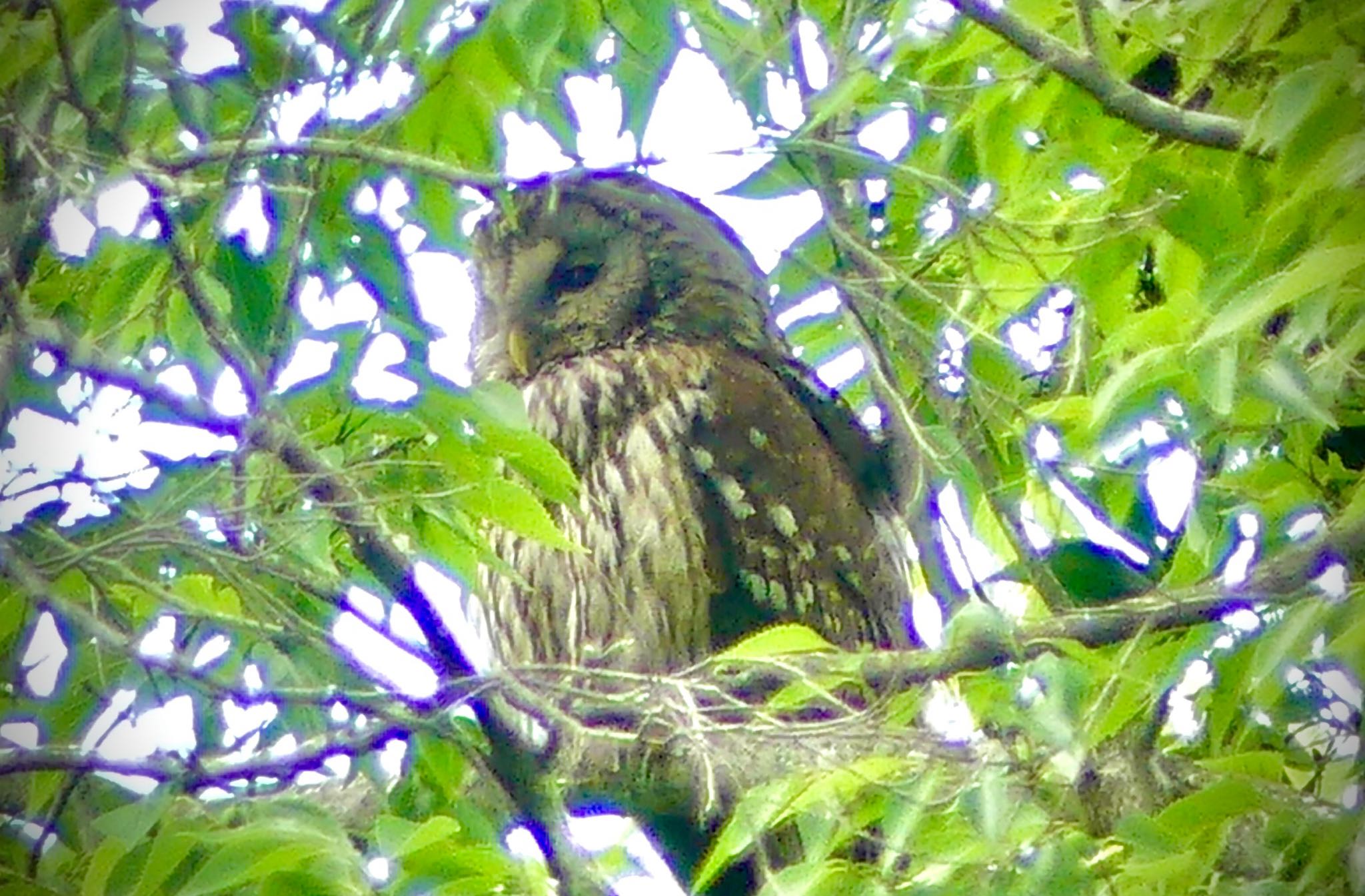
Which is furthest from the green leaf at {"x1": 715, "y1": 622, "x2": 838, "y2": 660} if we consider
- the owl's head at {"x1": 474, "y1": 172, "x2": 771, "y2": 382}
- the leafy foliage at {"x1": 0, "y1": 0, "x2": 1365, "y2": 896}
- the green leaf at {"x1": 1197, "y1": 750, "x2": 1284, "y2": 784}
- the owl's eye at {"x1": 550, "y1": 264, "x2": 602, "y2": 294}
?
the owl's eye at {"x1": 550, "y1": 264, "x2": 602, "y2": 294}

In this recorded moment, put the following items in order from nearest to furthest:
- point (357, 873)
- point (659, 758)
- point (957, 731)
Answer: point (357, 873), point (957, 731), point (659, 758)

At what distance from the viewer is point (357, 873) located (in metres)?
1.34

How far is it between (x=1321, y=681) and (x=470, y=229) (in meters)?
1.44

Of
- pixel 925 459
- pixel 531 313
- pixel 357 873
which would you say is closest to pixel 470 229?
pixel 531 313

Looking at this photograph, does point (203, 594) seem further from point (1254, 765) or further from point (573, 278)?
point (573, 278)

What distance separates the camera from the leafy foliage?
132 centimetres

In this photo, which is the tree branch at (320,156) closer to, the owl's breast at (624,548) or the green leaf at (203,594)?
the green leaf at (203,594)

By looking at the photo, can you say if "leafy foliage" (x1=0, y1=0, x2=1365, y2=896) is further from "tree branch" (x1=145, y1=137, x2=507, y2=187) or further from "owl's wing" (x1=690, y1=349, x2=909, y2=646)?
"owl's wing" (x1=690, y1=349, x2=909, y2=646)

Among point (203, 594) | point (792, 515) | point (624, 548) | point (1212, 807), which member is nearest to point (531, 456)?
point (203, 594)

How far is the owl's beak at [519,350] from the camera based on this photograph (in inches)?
109

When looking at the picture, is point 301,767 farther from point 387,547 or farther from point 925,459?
point 925,459

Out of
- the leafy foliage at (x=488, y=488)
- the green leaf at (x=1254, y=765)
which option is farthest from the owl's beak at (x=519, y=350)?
the green leaf at (x=1254, y=765)

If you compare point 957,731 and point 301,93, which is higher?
point 301,93

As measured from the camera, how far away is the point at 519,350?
279cm
